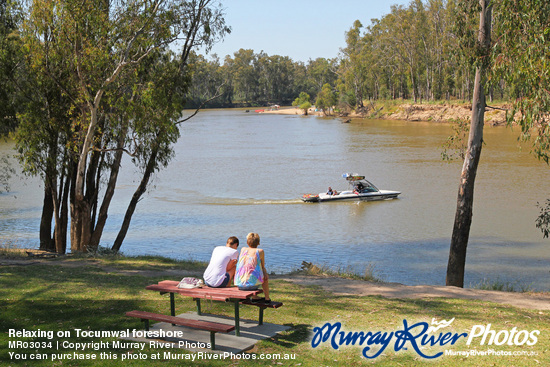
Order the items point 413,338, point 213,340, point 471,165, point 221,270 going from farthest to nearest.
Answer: point 471,165
point 221,270
point 413,338
point 213,340

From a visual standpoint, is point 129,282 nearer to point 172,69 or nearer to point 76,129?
point 76,129

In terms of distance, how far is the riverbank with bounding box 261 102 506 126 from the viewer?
66.6 m

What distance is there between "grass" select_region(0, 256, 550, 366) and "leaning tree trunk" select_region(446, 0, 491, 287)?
4.04 m

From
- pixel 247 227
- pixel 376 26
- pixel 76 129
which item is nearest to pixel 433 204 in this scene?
pixel 247 227

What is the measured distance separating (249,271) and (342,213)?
19736mm

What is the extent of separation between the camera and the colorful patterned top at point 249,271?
23.0ft

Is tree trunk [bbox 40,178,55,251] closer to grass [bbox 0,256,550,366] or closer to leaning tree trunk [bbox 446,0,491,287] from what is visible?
grass [bbox 0,256,550,366]

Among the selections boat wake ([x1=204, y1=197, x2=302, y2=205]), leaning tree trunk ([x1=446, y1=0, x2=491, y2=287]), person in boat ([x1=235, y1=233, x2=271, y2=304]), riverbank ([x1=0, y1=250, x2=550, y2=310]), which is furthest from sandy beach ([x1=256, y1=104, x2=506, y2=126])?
person in boat ([x1=235, y1=233, x2=271, y2=304])

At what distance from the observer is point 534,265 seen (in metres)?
16.8

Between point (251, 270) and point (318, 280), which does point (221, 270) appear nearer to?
point (251, 270)

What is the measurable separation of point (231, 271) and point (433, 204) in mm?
21136

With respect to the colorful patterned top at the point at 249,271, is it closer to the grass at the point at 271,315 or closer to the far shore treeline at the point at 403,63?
the grass at the point at 271,315

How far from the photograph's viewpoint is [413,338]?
7.01 meters

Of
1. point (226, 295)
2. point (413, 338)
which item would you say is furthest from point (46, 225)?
point (413, 338)
